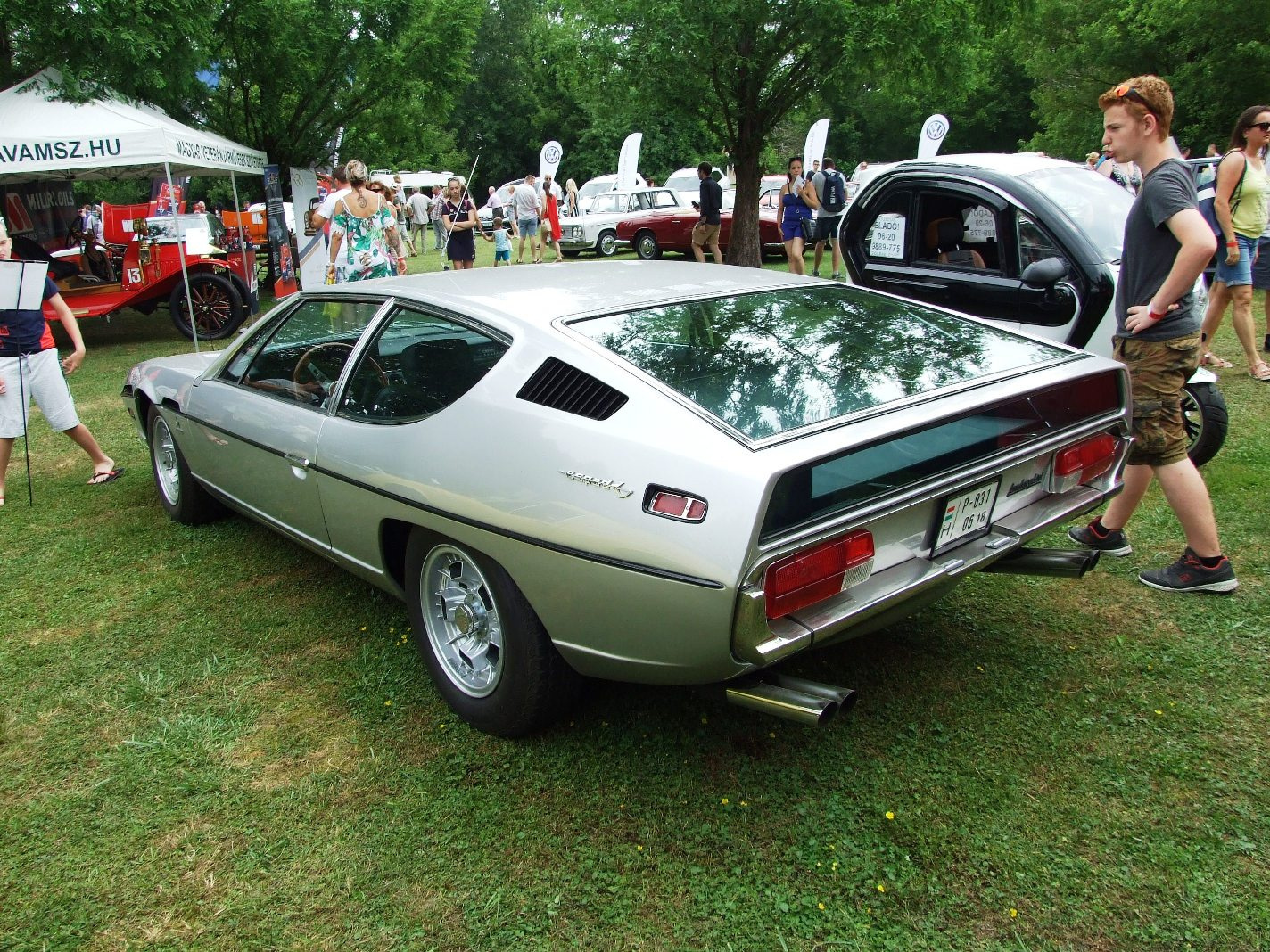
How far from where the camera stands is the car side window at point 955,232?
208 inches

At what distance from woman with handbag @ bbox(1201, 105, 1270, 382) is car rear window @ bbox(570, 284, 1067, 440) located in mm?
3979

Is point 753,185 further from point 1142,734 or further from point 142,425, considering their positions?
point 1142,734

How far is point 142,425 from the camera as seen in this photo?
5090 mm

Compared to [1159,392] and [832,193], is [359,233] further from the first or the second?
[832,193]

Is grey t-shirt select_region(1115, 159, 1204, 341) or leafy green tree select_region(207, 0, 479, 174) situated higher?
leafy green tree select_region(207, 0, 479, 174)

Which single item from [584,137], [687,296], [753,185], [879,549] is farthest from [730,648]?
[584,137]

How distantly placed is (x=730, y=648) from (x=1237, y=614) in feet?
7.56

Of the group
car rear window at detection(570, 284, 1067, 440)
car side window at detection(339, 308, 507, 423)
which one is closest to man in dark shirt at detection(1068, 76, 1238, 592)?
car rear window at detection(570, 284, 1067, 440)

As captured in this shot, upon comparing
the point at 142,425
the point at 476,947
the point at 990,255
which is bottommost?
the point at 476,947

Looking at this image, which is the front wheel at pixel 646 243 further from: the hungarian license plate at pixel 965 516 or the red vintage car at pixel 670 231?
the hungarian license plate at pixel 965 516

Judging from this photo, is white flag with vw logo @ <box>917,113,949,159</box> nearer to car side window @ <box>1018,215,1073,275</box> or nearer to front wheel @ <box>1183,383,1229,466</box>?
car side window @ <box>1018,215,1073,275</box>

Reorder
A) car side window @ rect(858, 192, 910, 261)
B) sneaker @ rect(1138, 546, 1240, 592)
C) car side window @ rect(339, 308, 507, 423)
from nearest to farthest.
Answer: car side window @ rect(339, 308, 507, 423) < sneaker @ rect(1138, 546, 1240, 592) < car side window @ rect(858, 192, 910, 261)

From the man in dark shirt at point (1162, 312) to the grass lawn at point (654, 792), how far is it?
272 millimetres

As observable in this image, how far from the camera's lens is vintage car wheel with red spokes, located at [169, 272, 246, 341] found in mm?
11336
